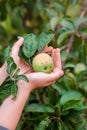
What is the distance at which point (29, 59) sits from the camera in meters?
1.44

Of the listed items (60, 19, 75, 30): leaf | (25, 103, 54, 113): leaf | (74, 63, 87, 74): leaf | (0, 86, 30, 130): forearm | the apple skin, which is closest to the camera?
(0, 86, 30, 130): forearm

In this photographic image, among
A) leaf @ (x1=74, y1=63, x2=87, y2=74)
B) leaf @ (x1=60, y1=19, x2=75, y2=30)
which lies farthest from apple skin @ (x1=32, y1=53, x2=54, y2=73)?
leaf @ (x1=60, y1=19, x2=75, y2=30)

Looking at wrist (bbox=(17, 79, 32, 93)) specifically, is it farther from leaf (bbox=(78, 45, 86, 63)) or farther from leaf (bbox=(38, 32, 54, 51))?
leaf (bbox=(78, 45, 86, 63))

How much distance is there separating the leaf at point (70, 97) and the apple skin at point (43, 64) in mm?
180

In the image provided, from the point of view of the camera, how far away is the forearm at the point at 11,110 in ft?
4.15

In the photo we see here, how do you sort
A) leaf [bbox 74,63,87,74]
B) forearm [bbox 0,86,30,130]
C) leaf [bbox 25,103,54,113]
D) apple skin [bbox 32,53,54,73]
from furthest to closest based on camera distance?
1. leaf [bbox 74,63,87,74]
2. leaf [bbox 25,103,54,113]
3. apple skin [bbox 32,53,54,73]
4. forearm [bbox 0,86,30,130]

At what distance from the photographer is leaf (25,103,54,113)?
1.51m

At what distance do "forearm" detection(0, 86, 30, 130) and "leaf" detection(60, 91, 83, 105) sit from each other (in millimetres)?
244

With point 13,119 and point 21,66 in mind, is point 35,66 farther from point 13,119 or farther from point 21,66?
point 13,119

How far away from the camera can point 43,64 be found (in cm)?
139

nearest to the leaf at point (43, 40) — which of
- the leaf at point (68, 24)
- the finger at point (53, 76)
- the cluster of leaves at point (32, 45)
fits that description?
the cluster of leaves at point (32, 45)

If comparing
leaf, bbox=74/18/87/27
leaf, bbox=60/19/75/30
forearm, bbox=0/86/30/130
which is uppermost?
forearm, bbox=0/86/30/130

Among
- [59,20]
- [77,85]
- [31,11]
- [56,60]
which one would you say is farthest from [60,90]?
[31,11]

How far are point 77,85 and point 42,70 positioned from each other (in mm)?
401
